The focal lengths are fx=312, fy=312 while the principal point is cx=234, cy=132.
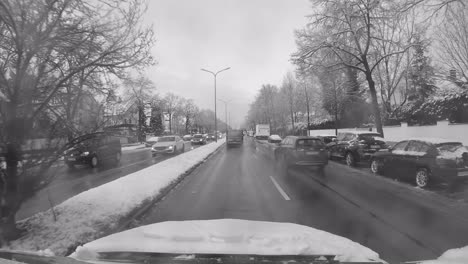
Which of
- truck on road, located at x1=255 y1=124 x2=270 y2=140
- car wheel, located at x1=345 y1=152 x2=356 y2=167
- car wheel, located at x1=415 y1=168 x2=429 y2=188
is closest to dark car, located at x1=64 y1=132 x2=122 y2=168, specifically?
car wheel, located at x1=415 y1=168 x2=429 y2=188

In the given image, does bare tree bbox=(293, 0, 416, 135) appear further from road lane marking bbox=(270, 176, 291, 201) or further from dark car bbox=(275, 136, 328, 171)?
road lane marking bbox=(270, 176, 291, 201)

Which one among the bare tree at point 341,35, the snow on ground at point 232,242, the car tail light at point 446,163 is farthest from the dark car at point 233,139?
the snow on ground at point 232,242

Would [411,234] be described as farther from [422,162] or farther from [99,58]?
[99,58]

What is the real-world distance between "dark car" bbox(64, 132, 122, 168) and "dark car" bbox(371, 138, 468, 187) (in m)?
9.02

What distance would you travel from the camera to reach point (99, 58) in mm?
5676

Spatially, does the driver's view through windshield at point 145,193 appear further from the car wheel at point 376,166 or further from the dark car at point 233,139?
the dark car at point 233,139

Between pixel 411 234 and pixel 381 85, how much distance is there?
117 feet

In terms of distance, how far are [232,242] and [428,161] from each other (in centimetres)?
888

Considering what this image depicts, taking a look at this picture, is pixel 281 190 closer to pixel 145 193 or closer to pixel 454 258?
pixel 145 193

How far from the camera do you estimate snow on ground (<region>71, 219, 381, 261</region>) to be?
278 centimetres

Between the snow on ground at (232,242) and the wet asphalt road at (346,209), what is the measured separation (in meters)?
1.78

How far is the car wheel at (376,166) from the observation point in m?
12.5

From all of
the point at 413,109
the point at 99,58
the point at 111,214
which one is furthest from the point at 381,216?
the point at 413,109

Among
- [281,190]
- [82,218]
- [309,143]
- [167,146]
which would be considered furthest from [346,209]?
[167,146]
